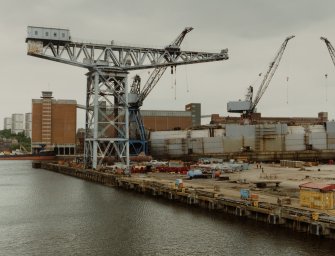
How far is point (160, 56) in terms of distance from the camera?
81875 millimetres

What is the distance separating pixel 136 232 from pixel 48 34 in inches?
1920

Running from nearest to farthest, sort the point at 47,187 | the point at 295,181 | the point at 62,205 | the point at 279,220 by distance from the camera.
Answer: the point at 279,220
the point at 62,205
the point at 295,181
the point at 47,187

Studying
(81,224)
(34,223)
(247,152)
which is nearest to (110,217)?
(81,224)

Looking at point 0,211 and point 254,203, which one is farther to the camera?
point 0,211

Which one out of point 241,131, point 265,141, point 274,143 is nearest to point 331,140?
point 274,143

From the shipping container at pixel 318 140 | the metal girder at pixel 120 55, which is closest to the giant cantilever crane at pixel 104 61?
the metal girder at pixel 120 55

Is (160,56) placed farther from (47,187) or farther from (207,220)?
(207,220)

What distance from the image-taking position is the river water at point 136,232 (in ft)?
96.7

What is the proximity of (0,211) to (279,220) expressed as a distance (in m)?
30.7

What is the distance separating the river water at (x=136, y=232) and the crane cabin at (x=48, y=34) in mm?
32131

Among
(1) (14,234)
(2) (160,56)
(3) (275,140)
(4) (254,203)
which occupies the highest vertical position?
(2) (160,56)

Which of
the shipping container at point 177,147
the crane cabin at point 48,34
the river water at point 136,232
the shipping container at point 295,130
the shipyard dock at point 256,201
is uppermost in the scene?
the crane cabin at point 48,34

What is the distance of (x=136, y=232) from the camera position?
115ft

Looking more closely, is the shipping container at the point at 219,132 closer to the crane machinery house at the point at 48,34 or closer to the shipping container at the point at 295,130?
the shipping container at the point at 295,130
